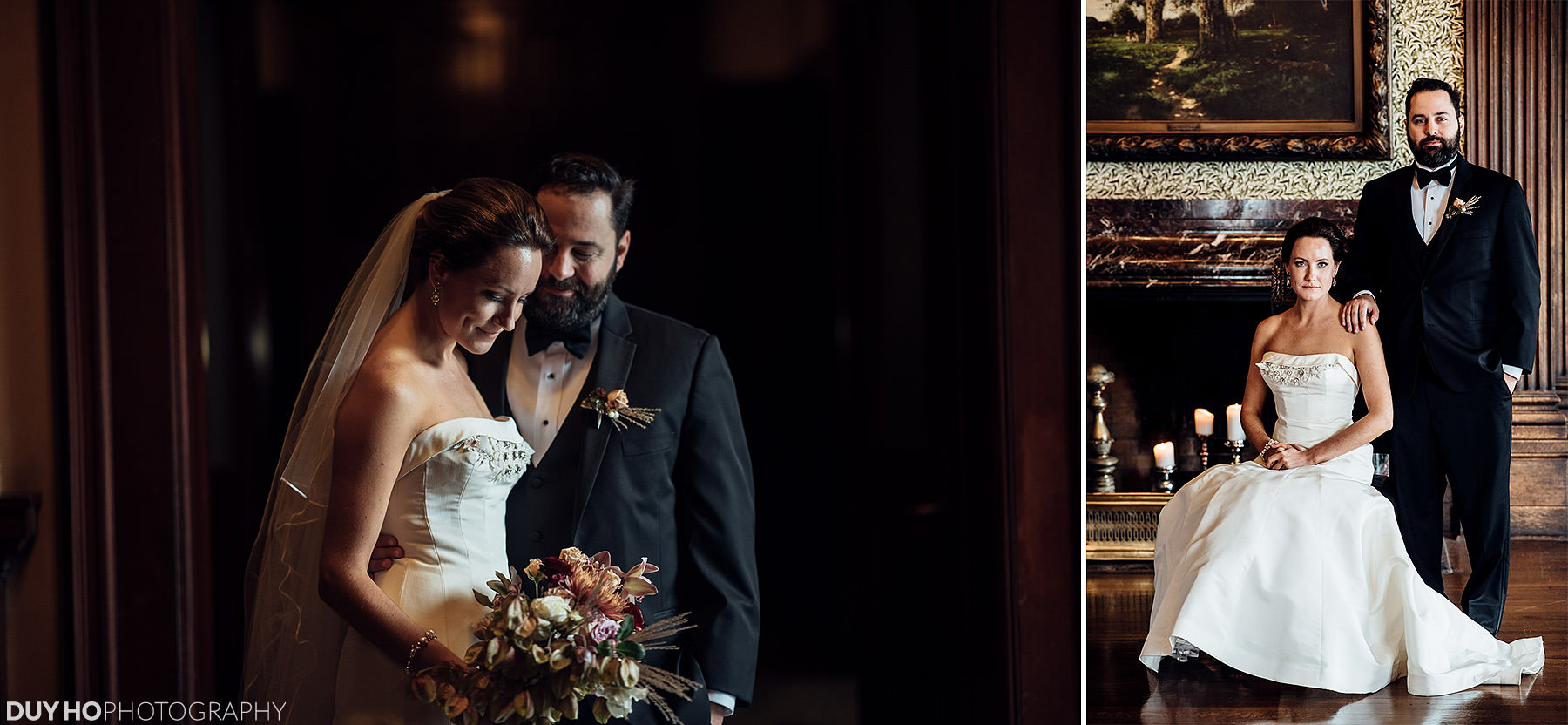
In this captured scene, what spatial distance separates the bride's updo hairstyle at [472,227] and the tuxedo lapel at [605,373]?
0.65 ft

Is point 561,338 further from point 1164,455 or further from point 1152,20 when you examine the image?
point 1152,20

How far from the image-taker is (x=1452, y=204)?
9.30ft

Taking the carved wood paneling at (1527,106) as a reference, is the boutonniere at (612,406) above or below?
below

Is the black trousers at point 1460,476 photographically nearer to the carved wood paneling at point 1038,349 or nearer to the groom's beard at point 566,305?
the carved wood paneling at point 1038,349

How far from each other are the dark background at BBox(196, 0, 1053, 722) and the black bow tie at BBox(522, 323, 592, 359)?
136 mm

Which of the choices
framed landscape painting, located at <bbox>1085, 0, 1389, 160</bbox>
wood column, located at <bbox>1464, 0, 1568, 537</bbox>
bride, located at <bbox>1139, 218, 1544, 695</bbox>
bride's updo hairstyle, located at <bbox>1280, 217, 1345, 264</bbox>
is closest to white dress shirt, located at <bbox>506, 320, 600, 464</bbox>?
bride, located at <bbox>1139, 218, 1544, 695</bbox>

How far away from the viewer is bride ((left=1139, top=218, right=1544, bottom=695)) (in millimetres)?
2705

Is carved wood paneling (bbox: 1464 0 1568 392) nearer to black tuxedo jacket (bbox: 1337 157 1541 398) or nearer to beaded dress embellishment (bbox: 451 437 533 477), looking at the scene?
black tuxedo jacket (bbox: 1337 157 1541 398)

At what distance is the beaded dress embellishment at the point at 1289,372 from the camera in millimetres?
2963

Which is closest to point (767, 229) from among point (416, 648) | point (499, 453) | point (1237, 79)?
point (499, 453)

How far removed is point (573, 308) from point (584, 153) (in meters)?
0.31

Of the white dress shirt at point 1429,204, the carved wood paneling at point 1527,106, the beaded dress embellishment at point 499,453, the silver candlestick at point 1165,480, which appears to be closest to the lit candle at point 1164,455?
the silver candlestick at point 1165,480

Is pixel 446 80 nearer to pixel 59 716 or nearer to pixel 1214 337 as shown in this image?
pixel 59 716

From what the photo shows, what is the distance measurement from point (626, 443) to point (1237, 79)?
3.19m
